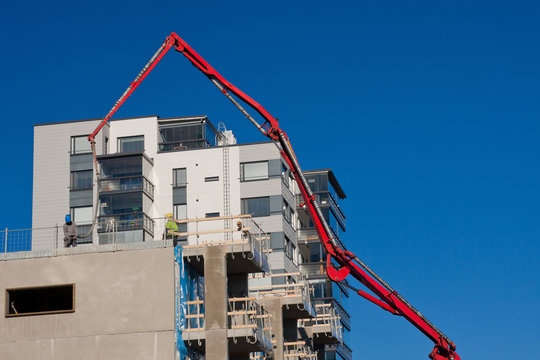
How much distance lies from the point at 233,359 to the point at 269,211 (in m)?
39.7

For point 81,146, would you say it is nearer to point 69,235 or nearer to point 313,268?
point 313,268

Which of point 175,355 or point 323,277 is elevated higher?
point 323,277

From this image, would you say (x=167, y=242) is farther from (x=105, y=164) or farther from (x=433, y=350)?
(x=105, y=164)

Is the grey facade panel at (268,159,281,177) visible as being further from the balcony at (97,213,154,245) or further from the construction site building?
the balcony at (97,213,154,245)

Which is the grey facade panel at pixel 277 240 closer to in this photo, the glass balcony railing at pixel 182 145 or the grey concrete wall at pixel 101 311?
the glass balcony railing at pixel 182 145

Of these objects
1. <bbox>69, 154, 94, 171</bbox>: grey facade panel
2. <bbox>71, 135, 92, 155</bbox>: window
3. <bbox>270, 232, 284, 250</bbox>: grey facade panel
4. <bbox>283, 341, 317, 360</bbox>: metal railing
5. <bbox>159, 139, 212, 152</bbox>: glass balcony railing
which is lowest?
<bbox>283, 341, 317, 360</bbox>: metal railing

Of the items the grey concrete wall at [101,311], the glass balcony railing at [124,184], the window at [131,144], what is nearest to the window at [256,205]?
the glass balcony railing at [124,184]

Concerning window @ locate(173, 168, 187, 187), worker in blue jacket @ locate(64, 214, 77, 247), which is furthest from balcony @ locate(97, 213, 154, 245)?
worker in blue jacket @ locate(64, 214, 77, 247)

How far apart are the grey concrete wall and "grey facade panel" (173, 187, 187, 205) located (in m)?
46.8

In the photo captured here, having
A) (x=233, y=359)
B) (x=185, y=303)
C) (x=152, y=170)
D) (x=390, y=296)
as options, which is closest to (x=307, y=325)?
(x=390, y=296)

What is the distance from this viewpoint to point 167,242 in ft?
142

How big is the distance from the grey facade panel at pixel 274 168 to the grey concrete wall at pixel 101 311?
47013 mm

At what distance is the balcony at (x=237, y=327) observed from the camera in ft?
145

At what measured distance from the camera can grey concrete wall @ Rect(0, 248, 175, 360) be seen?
4209 centimetres
